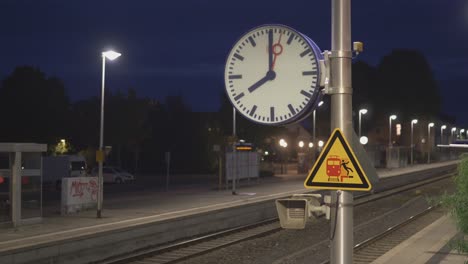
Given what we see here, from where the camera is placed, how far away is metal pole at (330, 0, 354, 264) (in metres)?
5.67

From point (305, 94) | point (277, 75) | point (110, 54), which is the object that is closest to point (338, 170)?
point (305, 94)

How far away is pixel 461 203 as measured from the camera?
959cm

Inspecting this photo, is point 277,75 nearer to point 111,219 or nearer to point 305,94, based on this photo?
point 305,94

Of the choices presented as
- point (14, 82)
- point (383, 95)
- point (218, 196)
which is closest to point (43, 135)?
point (14, 82)

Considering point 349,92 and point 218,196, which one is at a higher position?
A: point 349,92

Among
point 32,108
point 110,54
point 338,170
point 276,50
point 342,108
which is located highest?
point 32,108

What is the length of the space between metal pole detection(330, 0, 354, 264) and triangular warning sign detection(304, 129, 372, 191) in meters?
0.11

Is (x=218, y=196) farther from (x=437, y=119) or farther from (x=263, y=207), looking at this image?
(x=437, y=119)

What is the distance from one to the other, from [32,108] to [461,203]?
189ft

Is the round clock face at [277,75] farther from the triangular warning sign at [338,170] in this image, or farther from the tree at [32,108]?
the tree at [32,108]

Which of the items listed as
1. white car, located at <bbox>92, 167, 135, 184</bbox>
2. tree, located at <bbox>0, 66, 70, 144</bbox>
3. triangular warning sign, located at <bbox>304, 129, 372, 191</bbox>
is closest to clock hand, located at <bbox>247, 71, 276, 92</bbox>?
triangular warning sign, located at <bbox>304, 129, 372, 191</bbox>

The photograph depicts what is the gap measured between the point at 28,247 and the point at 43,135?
1950 inches

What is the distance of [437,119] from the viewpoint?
357 feet

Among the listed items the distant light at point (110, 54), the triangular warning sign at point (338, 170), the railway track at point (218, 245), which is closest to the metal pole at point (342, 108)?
the triangular warning sign at point (338, 170)
